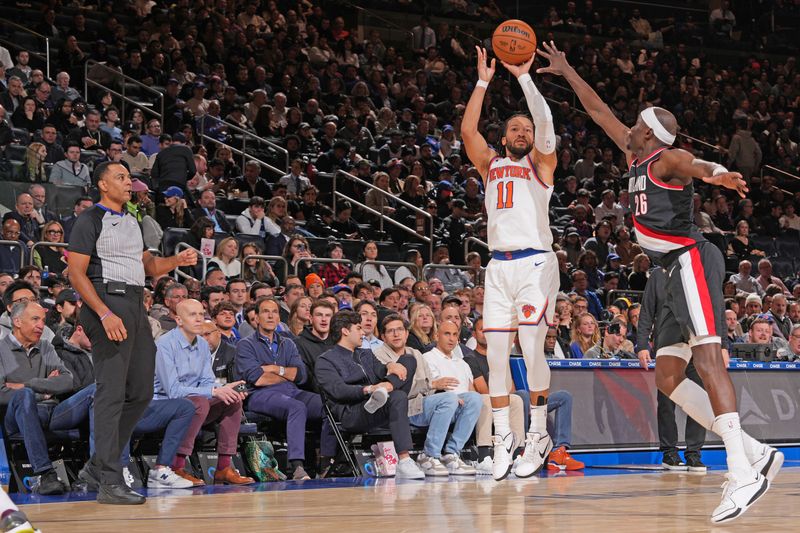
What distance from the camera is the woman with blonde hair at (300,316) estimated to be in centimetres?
1042

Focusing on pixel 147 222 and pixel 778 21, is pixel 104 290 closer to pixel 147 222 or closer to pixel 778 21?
pixel 147 222

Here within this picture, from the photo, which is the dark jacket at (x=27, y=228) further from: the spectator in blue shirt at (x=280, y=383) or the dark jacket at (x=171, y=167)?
the spectator in blue shirt at (x=280, y=383)

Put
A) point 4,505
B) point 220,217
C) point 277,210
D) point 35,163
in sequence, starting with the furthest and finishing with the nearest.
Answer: point 277,210
point 220,217
point 35,163
point 4,505

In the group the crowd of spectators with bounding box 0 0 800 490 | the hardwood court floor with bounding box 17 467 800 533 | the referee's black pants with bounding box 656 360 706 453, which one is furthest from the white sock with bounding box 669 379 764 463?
the referee's black pants with bounding box 656 360 706 453

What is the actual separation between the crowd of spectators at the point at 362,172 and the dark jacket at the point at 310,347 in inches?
0.6

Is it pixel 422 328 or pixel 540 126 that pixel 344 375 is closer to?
pixel 422 328

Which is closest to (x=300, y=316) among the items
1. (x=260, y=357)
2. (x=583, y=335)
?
(x=260, y=357)

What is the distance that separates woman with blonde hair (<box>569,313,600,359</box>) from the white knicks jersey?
4573 millimetres

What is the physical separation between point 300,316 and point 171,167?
15.3ft

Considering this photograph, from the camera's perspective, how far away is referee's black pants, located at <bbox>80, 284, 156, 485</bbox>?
6.55 meters

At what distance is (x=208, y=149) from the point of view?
56.2 ft

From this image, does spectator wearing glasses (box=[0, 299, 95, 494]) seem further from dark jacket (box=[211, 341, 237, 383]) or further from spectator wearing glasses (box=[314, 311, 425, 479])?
spectator wearing glasses (box=[314, 311, 425, 479])

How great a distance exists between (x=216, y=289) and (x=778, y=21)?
21.9 meters

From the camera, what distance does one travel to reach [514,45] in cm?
743
